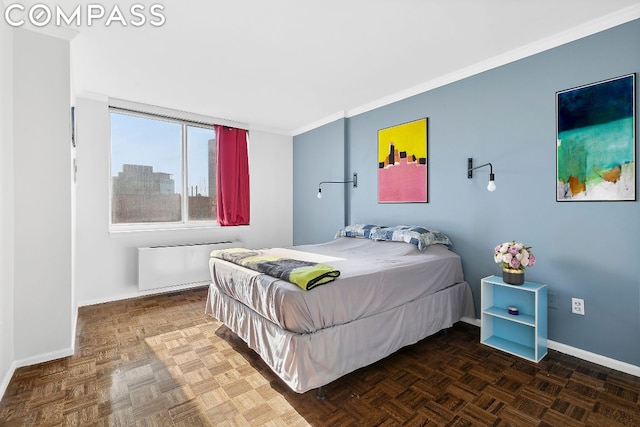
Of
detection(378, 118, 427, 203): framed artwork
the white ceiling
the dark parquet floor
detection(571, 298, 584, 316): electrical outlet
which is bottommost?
the dark parquet floor

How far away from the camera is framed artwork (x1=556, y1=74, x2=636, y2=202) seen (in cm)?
212

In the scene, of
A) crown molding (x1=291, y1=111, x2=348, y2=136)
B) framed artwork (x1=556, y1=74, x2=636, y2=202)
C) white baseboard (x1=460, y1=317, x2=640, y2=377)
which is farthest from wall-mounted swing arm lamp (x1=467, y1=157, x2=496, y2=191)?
crown molding (x1=291, y1=111, x2=348, y2=136)

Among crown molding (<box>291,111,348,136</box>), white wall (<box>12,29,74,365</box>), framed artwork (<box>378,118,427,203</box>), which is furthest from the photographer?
crown molding (<box>291,111,348,136</box>)

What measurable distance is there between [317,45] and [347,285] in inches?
79.6

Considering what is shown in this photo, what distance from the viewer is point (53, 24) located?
226cm

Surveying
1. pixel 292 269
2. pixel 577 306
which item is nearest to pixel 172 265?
pixel 292 269

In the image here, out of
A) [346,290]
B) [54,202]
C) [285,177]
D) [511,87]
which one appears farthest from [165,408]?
[285,177]

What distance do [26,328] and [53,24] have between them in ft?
7.56

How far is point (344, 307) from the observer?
202cm

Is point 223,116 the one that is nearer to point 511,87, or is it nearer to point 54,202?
point 54,202

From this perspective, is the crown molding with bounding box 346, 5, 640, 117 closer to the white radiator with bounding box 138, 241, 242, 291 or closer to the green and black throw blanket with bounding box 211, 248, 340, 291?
the green and black throw blanket with bounding box 211, 248, 340, 291

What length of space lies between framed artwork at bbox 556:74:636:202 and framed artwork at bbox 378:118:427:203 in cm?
127

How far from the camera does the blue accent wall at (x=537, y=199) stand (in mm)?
2172

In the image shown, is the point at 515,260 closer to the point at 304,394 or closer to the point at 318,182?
the point at 304,394
